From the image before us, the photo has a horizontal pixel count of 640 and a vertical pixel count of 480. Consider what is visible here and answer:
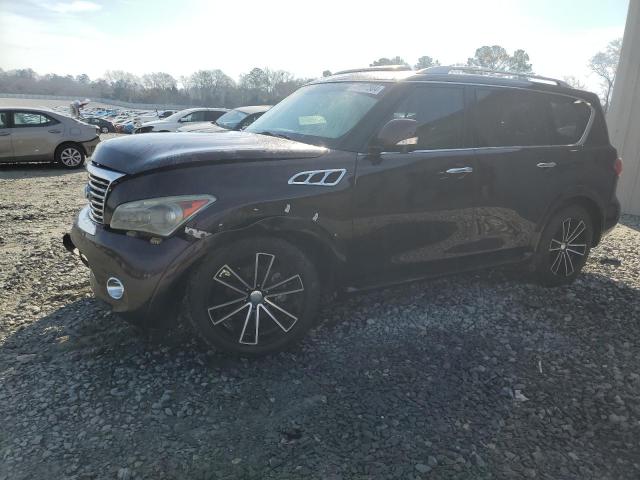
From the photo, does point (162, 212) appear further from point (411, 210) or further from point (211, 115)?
point (211, 115)

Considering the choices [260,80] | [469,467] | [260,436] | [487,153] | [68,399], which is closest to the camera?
[469,467]

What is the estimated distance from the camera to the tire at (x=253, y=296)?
Result: 2930 millimetres

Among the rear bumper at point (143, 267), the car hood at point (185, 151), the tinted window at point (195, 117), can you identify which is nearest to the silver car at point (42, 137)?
the tinted window at point (195, 117)

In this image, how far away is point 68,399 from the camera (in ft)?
8.94

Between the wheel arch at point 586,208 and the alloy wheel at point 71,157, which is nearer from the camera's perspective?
the wheel arch at point 586,208

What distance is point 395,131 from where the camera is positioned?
10.6 feet

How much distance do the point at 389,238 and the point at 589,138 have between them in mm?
2543

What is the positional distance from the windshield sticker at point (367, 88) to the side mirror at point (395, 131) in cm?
43

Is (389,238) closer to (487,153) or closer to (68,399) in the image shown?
(487,153)

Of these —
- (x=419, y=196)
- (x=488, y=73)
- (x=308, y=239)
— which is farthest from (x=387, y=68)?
(x=308, y=239)

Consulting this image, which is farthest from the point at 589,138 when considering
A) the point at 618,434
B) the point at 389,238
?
the point at 618,434

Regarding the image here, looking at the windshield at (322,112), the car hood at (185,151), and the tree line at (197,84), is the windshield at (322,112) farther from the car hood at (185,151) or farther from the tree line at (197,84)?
the tree line at (197,84)

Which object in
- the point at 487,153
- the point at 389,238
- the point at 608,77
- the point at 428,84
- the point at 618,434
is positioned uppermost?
the point at 608,77

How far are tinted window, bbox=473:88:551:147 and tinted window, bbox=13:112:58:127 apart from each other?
11.2m
